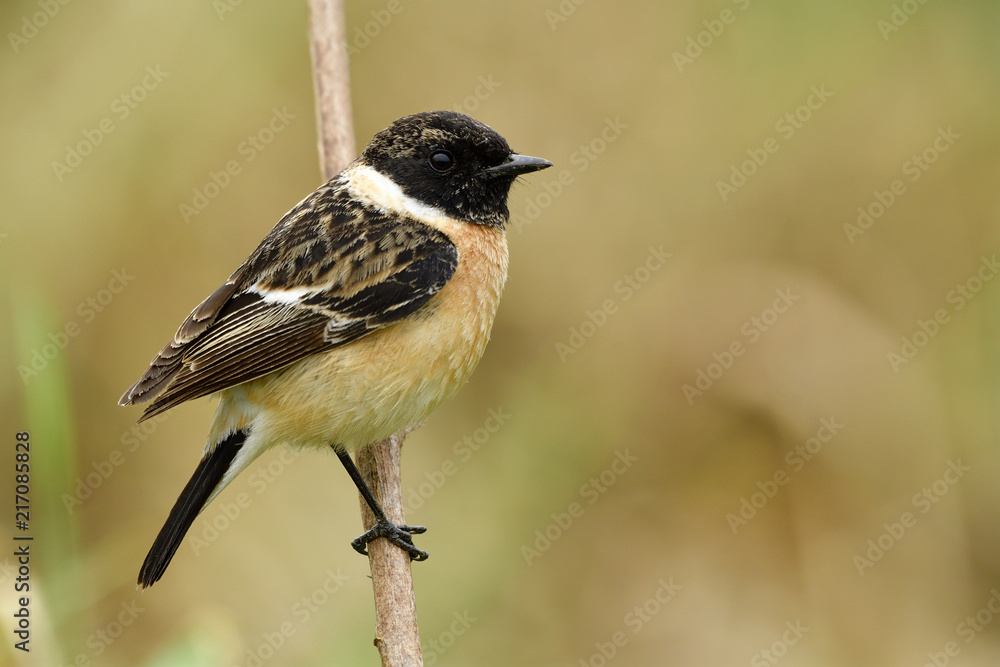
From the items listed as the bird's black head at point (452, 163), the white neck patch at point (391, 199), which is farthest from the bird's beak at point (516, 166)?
the white neck patch at point (391, 199)

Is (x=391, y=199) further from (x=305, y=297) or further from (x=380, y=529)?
(x=380, y=529)

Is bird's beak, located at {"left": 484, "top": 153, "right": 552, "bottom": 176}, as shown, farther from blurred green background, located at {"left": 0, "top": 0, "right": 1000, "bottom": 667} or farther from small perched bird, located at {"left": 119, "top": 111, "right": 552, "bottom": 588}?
blurred green background, located at {"left": 0, "top": 0, "right": 1000, "bottom": 667}

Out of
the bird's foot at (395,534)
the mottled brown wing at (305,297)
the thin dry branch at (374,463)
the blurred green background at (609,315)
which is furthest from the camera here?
the blurred green background at (609,315)

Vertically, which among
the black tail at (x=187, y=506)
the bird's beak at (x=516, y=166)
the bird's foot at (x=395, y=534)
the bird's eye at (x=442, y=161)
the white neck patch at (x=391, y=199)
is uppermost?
the bird's beak at (x=516, y=166)

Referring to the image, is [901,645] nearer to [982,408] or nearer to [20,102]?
[982,408]

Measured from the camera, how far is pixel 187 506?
→ 3934 millimetres

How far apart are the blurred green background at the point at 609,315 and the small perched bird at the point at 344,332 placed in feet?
4.78

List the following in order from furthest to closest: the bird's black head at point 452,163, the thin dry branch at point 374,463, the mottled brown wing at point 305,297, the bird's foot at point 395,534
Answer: the bird's black head at point 452,163 < the bird's foot at point 395,534 < the mottled brown wing at point 305,297 < the thin dry branch at point 374,463

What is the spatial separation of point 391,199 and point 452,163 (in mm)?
353

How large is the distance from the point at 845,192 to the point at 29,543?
549cm

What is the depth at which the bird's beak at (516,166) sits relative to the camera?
4.42 m

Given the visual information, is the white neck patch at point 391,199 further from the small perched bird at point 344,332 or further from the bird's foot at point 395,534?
the bird's foot at point 395,534

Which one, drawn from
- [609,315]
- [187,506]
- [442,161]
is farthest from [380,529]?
[609,315]

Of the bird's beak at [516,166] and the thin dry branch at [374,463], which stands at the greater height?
the bird's beak at [516,166]
